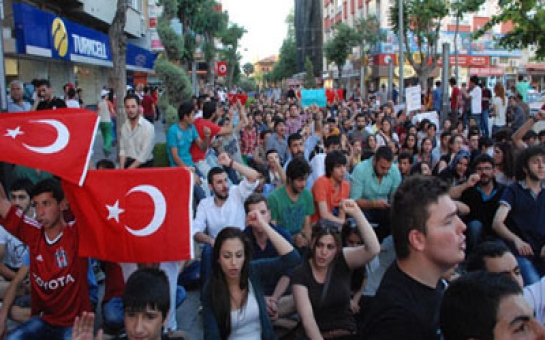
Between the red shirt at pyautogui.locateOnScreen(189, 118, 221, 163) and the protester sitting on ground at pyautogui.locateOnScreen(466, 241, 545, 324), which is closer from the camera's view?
the protester sitting on ground at pyautogui.locateOnScreen(466, 241, 545, 324)

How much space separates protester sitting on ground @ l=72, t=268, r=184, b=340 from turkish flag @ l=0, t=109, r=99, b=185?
46.6 inches

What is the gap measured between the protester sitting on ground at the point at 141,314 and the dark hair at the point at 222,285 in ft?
2.64

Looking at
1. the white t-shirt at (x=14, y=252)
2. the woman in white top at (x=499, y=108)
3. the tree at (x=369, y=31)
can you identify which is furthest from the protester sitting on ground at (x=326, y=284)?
the tree at (x=369, y=31)

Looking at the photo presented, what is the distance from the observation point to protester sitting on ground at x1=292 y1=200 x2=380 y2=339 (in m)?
4.34

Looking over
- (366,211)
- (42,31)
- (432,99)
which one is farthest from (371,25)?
(366,211)

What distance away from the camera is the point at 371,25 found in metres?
42.0

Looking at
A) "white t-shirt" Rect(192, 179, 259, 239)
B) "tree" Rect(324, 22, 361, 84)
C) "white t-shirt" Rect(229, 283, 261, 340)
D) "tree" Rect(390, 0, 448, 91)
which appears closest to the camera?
"white t-shirt" Rect(229, 283, 261, 340)

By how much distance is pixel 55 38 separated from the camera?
1619cm


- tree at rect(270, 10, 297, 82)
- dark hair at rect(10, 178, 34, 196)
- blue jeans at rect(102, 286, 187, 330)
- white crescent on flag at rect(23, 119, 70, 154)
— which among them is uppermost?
tree at rect(270, 10, 297, 82)

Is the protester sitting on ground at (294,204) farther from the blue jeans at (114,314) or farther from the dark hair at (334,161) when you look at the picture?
the blue jeans at (114,314)

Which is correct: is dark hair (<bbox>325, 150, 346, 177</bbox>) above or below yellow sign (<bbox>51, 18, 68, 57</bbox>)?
below

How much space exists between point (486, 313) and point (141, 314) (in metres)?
1.91

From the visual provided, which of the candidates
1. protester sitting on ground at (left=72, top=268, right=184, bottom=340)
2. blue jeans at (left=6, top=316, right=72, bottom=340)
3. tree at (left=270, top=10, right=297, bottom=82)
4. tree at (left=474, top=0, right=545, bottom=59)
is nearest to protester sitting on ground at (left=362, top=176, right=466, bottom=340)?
protester sitting on ground at (left=72, top=268, right=184, bottom=340)

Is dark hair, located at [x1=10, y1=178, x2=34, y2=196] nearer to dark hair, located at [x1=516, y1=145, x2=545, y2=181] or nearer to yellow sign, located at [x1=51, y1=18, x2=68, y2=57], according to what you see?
dark hair, located at [x1=516, y1=145, x2=545, y2=181]
